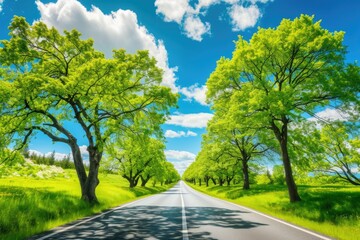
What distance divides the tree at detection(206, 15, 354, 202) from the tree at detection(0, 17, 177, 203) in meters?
5.58

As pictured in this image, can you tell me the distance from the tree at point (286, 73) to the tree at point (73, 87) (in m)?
5.58

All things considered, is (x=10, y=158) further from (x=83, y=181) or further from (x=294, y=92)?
(x=294, y=92)

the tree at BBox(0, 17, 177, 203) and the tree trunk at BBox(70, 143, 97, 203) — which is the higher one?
the tree at BBox(0, 17, 177, 203)

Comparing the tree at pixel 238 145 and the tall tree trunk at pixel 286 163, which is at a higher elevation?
the tree at pixel 238 145

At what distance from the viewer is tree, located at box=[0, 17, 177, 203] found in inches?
571

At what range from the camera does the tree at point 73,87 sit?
14.5 m

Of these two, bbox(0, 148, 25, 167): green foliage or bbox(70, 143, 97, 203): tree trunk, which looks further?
bbox(70, 143, 97, 203): tree trunk

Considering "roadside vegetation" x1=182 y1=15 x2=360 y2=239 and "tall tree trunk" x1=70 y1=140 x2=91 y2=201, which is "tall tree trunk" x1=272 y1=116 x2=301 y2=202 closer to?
"roadside vegetation" x1=182 y1=15 x2=360 y2=239

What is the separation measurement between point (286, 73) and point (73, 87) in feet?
48.7

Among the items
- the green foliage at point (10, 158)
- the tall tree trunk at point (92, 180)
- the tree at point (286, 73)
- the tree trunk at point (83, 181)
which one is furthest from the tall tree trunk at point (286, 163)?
the green foliage at point (10, 158)

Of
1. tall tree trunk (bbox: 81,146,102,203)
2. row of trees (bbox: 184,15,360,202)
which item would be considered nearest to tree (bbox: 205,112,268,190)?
row of trees (bbox: 184,15,360,202)

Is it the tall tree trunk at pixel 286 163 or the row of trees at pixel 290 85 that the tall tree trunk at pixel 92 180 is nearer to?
the row of trees at pixel 290 85

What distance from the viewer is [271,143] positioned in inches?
1115

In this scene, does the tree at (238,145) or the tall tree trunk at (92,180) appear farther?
the tree at (238,145)
